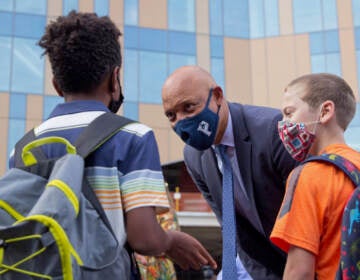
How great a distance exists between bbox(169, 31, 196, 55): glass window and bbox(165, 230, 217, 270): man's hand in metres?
26.1

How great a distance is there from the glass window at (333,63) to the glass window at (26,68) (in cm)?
1303

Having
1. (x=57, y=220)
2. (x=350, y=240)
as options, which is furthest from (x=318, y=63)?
(x=57, y=220)

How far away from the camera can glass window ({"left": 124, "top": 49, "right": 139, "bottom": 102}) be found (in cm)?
2691

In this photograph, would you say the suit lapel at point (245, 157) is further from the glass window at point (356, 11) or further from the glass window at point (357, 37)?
the glass window at point (356, 11)

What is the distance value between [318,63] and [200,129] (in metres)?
26.1

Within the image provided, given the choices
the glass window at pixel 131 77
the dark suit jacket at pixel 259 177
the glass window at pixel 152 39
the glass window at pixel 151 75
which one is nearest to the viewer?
the dark suit jacket at pixel 259 177

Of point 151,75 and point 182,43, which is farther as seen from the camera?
point 182,43

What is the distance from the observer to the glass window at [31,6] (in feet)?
87.6

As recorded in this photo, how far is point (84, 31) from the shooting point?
249cm

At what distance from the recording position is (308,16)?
2934 cm

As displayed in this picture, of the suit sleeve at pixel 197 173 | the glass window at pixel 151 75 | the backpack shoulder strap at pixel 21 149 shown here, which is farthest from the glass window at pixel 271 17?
the backpack shoulder strap at pixel 21 149

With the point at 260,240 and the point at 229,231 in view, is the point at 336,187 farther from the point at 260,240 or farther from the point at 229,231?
the point at 260,240

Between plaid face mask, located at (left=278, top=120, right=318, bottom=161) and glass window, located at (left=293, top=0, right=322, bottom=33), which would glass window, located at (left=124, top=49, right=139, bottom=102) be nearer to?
glass window, located at (left=293, top=0, right=322, bottom=33)

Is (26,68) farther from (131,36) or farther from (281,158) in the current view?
(281,158)
